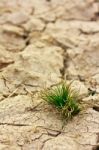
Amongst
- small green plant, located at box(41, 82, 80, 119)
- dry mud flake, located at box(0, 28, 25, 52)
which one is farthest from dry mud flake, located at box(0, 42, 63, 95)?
small green plant, located at box(41, 82, 80, 119)

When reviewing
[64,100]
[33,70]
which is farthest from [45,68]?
[64,100]

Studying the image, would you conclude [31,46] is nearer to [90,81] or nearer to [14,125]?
[90,81]

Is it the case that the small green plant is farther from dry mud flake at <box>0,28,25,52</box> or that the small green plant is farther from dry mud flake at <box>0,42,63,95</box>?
dry mud flake at <box>0,28,25,52</box>

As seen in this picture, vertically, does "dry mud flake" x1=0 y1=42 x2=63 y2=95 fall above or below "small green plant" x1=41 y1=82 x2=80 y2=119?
above

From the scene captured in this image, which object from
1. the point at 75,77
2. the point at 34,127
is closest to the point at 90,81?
the point at 75,77

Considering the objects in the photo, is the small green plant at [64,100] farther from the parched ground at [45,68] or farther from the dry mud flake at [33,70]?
the dry mud flake at [33,70]

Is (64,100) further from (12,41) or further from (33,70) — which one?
(12,41)

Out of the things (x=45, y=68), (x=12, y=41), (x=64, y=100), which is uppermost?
(x=12, y=41)
